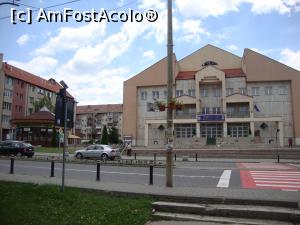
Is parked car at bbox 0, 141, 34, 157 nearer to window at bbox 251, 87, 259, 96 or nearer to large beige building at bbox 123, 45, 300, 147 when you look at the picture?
large beige building at bbox 123, 45, 300, 147

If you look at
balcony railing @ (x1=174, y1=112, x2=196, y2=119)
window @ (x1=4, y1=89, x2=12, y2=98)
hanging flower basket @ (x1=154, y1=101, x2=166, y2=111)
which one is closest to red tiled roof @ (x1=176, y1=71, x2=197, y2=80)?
balcony railing @ (x1=174, y1=112, x2=196, y2=119)

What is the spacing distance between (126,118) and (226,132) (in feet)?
64.3

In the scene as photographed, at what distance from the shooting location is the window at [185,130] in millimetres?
62250

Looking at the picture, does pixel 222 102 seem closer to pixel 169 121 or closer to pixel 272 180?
pixel 272 180

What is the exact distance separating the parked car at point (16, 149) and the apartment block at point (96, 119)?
297 feet

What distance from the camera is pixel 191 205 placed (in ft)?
26.7

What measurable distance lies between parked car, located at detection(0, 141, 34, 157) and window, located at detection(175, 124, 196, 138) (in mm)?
33006

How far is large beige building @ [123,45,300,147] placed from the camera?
193 feet

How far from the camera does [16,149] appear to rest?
114 ft

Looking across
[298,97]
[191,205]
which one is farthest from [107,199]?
[298,97]

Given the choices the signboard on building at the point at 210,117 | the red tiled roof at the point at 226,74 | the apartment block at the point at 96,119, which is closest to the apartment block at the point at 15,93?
the apartment block at the point at 96,119

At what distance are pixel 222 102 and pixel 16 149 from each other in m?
38.2

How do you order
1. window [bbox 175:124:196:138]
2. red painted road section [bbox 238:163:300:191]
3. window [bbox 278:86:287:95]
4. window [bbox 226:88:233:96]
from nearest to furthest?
red painted road section [bbox 238:163:300:191] → window [bbox 278:86:287:95] → window [bbox 175:124:196:138] → window [bbox 226:88:233:96]

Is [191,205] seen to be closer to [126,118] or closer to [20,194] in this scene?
[20,194]
